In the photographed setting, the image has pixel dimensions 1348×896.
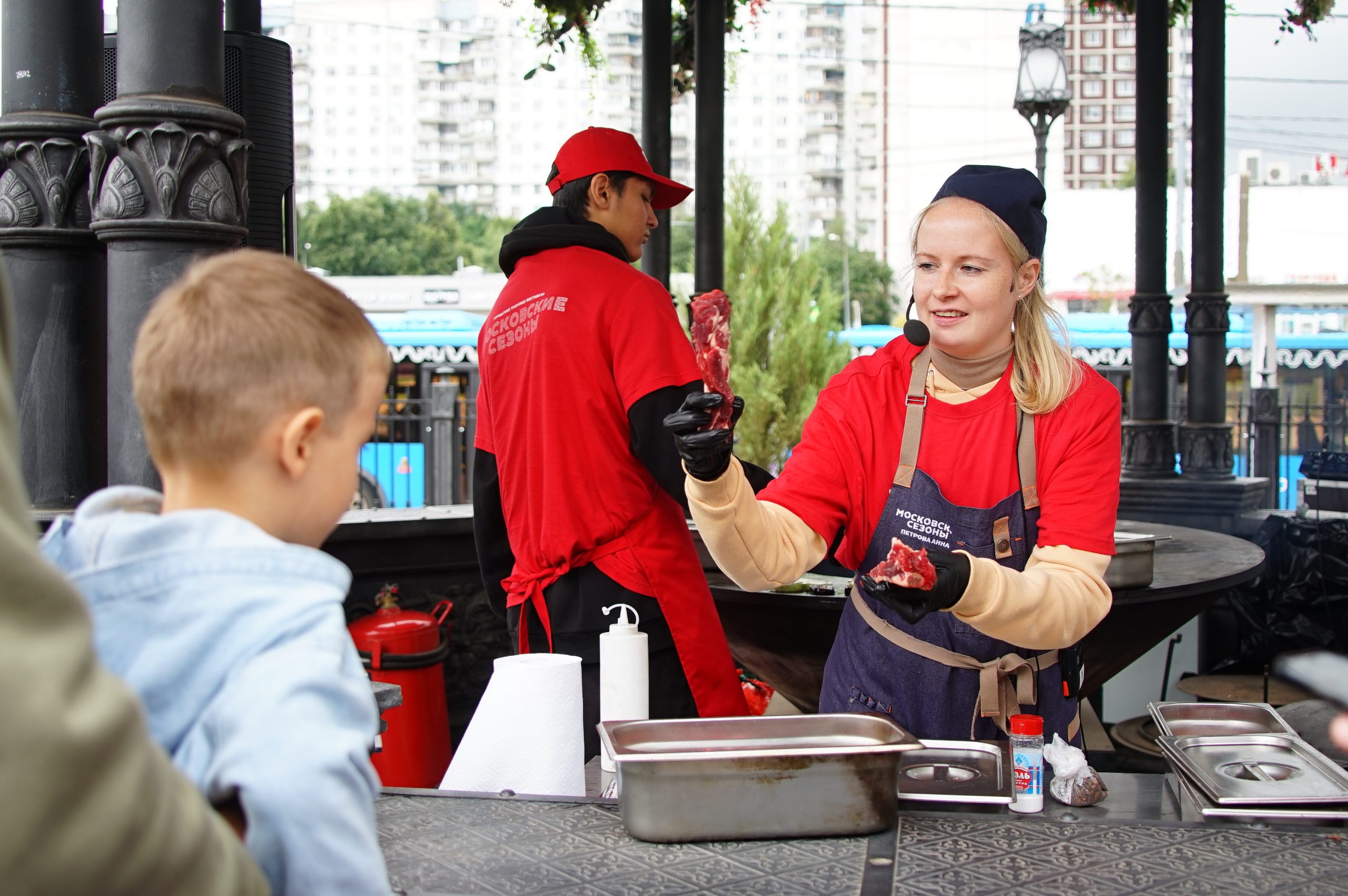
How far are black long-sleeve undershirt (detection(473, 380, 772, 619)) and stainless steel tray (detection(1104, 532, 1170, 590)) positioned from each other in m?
1.09

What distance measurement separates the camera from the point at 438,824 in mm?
1958

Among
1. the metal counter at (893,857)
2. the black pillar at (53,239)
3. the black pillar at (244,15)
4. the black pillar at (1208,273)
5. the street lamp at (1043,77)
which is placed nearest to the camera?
the metal counter at (893,857)

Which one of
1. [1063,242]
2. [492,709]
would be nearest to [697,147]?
[492,709]

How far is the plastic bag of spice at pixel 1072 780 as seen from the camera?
202 cm

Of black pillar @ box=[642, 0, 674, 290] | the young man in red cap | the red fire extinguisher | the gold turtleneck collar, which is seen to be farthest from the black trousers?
black pillar @ box=[642, 0, 674, 290]

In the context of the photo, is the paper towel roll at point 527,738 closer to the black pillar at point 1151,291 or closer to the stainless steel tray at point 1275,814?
the stainless steel tray at point 1275,814

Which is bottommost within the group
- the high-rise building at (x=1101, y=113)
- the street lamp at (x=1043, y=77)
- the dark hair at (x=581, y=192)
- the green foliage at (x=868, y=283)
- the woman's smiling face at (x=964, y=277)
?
the woman's smiling face at (x=964, y=277)

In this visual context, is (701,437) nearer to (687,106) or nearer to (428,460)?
(428,460)

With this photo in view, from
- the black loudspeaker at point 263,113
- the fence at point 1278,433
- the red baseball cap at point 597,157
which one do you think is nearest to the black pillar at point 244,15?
the black loudspeaker at point 263,113

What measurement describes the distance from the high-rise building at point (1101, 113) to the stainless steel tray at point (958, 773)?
99.4m

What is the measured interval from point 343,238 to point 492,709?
60.8m

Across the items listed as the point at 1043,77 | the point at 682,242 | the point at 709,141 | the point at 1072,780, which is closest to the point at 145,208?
the point at 1072,780

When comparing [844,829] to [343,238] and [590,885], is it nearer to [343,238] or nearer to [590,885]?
[590,885]

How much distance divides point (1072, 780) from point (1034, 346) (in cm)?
89
